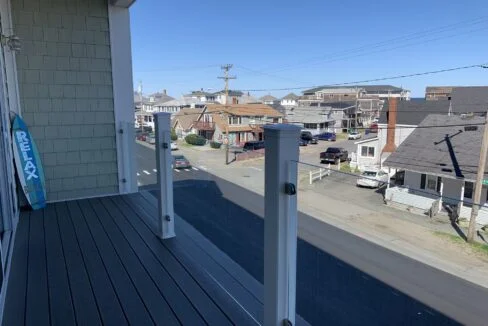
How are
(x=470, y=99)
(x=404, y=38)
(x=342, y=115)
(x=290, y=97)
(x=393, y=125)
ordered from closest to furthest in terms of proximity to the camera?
(x=393, y=125) < (x=470, y=99) < (x=404, y=38) < (x=342, y=115) < (x=290, y=97)

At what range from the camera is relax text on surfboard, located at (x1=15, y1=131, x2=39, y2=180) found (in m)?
3.62

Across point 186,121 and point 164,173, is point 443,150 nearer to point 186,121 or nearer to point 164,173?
point 164,173

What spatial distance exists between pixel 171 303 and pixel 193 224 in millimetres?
1306

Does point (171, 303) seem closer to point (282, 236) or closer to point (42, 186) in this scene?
point (282, 236)

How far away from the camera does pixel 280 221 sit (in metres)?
1.29

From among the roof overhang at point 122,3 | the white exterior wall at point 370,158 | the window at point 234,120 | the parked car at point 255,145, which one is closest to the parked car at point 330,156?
the parked car at point 255,145

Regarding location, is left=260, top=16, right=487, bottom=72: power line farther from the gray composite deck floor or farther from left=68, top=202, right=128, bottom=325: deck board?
left=68, top=202, right=128, bottom=325: deck board

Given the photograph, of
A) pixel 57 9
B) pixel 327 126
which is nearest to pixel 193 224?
pixel 57 9

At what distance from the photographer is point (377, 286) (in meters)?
2.29

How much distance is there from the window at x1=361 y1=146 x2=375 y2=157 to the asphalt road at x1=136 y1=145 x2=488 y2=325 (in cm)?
1579

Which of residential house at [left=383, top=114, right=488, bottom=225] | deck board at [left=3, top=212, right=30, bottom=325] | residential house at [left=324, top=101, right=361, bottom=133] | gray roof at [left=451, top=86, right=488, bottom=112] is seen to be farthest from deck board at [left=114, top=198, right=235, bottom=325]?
residential house at [left=324, top=101, right=361, bottom=133]

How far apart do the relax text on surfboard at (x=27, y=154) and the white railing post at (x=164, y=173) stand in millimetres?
1882

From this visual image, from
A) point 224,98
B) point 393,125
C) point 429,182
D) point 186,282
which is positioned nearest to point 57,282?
point 186,282

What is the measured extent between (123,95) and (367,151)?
16.3m
